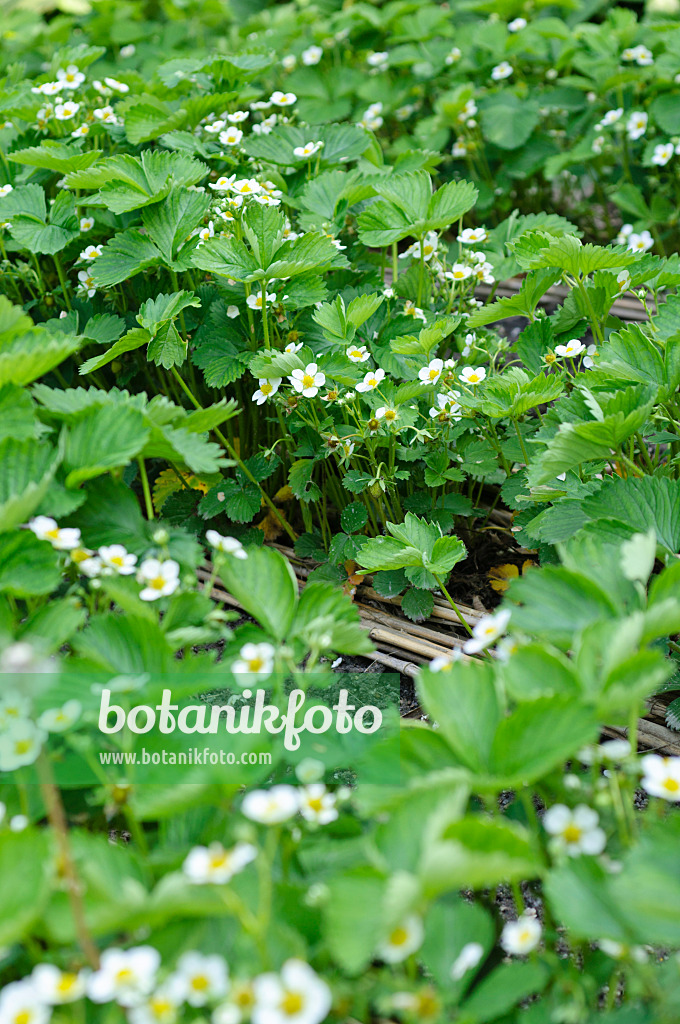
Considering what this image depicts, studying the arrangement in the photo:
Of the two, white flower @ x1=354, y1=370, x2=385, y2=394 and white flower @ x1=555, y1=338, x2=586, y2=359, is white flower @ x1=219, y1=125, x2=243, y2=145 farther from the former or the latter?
white flower @ x1=555, y1=338, x2=586, y2=359

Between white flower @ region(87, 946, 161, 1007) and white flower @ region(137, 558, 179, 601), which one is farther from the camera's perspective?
white flower @ region(137, 558, 179, 601)

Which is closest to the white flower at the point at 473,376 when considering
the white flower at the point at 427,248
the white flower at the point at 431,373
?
the white flower at the point at 431,373

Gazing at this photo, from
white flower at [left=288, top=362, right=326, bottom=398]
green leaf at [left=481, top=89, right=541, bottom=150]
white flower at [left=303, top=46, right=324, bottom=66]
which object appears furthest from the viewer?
white flower at [left=303, top=46, right=324, bottom=66]

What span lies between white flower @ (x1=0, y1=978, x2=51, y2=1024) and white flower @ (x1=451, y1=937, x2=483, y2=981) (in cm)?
30

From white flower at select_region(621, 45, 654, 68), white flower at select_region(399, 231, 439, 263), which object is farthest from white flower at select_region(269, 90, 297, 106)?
white flower at select_region(621, 45, 654, 68)

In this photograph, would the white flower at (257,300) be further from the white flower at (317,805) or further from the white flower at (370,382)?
the white flower at (317,805)

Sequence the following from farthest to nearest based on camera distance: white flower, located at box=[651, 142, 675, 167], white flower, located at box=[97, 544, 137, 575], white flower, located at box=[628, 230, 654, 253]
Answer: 1. white flower, located at box=[651, 142, 675, 167]
2. white flower, located at box=[628, 230, 654, 253]
3. white flower, located at box=[97, 544, 137, 575]

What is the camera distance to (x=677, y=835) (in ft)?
2.38

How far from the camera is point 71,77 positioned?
2.05m

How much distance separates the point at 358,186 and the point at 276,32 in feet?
4.76

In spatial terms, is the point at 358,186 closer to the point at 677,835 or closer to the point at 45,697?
the point at 45,697

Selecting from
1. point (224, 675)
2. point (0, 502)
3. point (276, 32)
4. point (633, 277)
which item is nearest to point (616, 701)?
point (224, 675)

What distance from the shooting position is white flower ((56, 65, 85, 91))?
201cm

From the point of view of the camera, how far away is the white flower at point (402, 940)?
642 millimetres
